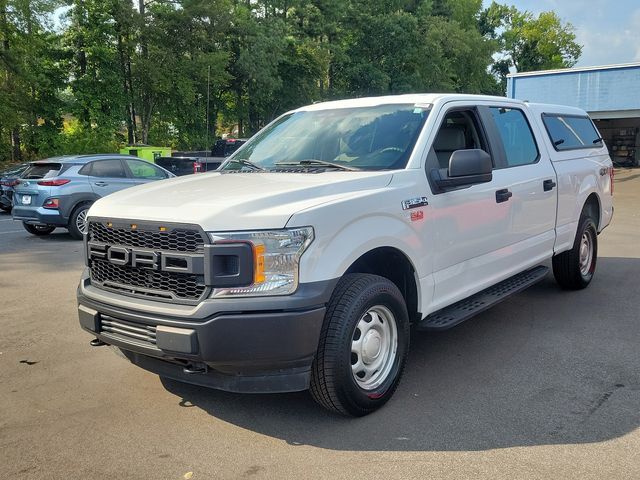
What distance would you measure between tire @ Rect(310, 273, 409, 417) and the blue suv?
9173 mm

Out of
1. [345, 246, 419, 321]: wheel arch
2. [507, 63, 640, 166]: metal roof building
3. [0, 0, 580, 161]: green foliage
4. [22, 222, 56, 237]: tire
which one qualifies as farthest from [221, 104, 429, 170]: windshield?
[507, 63, 640, 166]: metal roof building

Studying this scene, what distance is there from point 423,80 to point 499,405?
150ft

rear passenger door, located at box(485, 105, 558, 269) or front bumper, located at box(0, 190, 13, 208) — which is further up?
rear passenger door, located at box(485, 105, 558, 269)

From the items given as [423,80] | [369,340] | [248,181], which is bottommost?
[369,340]

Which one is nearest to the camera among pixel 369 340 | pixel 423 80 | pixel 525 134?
pixel 369 340

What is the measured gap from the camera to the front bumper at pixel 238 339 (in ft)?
10.3

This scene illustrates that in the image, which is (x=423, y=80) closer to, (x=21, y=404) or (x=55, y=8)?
(x=55, y=8)

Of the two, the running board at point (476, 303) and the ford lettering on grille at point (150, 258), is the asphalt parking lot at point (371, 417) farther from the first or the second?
the ford lettering on grille at point (150, 258)

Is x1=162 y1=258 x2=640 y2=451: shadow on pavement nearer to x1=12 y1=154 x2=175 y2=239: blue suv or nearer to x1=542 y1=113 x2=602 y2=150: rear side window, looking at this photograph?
x1=542 y1=113 x2=602 y2=150: rear side window

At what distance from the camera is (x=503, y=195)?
4.93m

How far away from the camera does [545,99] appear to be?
34.2 meters

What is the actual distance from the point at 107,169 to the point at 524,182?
956 centimetres

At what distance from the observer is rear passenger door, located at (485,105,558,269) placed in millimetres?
5164

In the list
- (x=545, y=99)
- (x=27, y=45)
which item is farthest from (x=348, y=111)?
(x=545, y=99)
